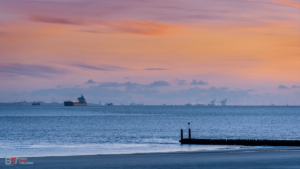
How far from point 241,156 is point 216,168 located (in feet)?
21.6

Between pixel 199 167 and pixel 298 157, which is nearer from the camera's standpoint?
pixel 199 167

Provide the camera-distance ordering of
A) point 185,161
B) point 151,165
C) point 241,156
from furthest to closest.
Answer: point 241,156 → point 185,161 → point 151,165

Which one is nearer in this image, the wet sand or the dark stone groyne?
the wet sand

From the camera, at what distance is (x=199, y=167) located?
23.4 m

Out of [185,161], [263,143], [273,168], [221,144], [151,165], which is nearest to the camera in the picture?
[273,168]

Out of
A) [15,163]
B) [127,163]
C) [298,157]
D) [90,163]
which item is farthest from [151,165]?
[298,157]

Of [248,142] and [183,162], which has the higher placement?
[248,142]

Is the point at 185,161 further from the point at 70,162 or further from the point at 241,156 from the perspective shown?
the point at 70,162

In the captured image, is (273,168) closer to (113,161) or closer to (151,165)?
(151,165)

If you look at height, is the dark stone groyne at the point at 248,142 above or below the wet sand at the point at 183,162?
above

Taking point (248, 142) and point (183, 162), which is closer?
point (183, 162)

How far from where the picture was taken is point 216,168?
74.9 feet

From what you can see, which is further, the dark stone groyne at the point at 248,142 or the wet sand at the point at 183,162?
the dark stone groyne at the point at 248,142

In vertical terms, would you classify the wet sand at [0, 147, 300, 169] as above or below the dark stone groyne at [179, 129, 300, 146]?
below
